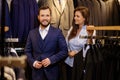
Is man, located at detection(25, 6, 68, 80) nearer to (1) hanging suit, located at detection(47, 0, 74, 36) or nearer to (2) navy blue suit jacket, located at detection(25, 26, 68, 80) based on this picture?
(2) navy blue suit jacket, located at detection(25, 26, 68, 80)

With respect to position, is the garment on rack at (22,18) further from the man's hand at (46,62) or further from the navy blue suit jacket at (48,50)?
the man's hand at (46,62)

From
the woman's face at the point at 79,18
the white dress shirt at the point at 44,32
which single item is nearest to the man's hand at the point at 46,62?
the white dress shirt at the point at 44,32

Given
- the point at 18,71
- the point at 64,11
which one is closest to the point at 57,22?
the point at 64,11

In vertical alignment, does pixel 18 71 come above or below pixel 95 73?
above

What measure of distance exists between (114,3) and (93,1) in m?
0.28

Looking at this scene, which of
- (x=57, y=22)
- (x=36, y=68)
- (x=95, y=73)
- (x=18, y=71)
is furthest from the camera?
(x=57, y=22)

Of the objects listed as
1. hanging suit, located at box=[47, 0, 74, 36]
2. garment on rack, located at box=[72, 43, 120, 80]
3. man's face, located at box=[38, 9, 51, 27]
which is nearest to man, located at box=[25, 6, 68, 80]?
man's face, located at box=[38, 9, 51, 27]

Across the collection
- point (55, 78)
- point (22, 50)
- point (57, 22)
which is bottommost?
point (55, 78)

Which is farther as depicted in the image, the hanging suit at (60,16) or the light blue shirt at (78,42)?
the hanging suit at (60,16)

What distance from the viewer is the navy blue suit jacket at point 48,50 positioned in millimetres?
2889

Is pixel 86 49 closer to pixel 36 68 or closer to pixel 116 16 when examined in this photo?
pixel 36 68

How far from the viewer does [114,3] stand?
3.78 metres

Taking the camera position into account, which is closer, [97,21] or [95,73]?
[95,73]

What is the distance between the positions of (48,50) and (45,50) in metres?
0.03
